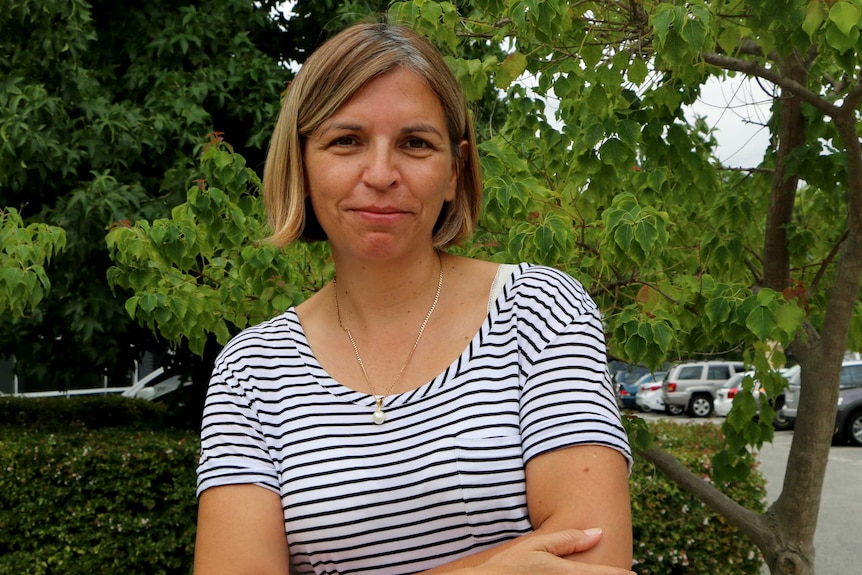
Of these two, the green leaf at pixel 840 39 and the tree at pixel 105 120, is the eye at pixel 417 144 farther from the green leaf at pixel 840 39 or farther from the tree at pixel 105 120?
the tree at pixel 105 120

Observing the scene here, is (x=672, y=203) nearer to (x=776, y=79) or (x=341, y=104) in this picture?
(x=776, y=79)

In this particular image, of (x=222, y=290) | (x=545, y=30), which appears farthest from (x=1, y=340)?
(x=545, y=30)

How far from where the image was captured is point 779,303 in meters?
3.39

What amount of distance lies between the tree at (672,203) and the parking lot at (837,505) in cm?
516

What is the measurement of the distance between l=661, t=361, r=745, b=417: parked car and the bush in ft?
70.1

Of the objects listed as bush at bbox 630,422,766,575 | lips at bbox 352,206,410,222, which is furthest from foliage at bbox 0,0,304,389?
lips at bbox 352,206,410,222

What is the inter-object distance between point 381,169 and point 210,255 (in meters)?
3.09

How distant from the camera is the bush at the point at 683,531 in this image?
6922mm

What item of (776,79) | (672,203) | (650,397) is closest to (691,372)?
(650,397)

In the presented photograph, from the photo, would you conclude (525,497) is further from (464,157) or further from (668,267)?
(668,267)

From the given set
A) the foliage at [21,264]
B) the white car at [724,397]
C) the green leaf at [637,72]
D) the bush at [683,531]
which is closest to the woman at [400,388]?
the green leaf at [637,72]

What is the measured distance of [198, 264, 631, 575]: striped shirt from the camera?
150cm

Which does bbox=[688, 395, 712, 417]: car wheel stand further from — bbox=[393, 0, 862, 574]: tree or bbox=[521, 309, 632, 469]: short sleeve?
bbox=[521, 309, 632, 469]: short sleeve

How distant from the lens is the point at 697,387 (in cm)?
2825
